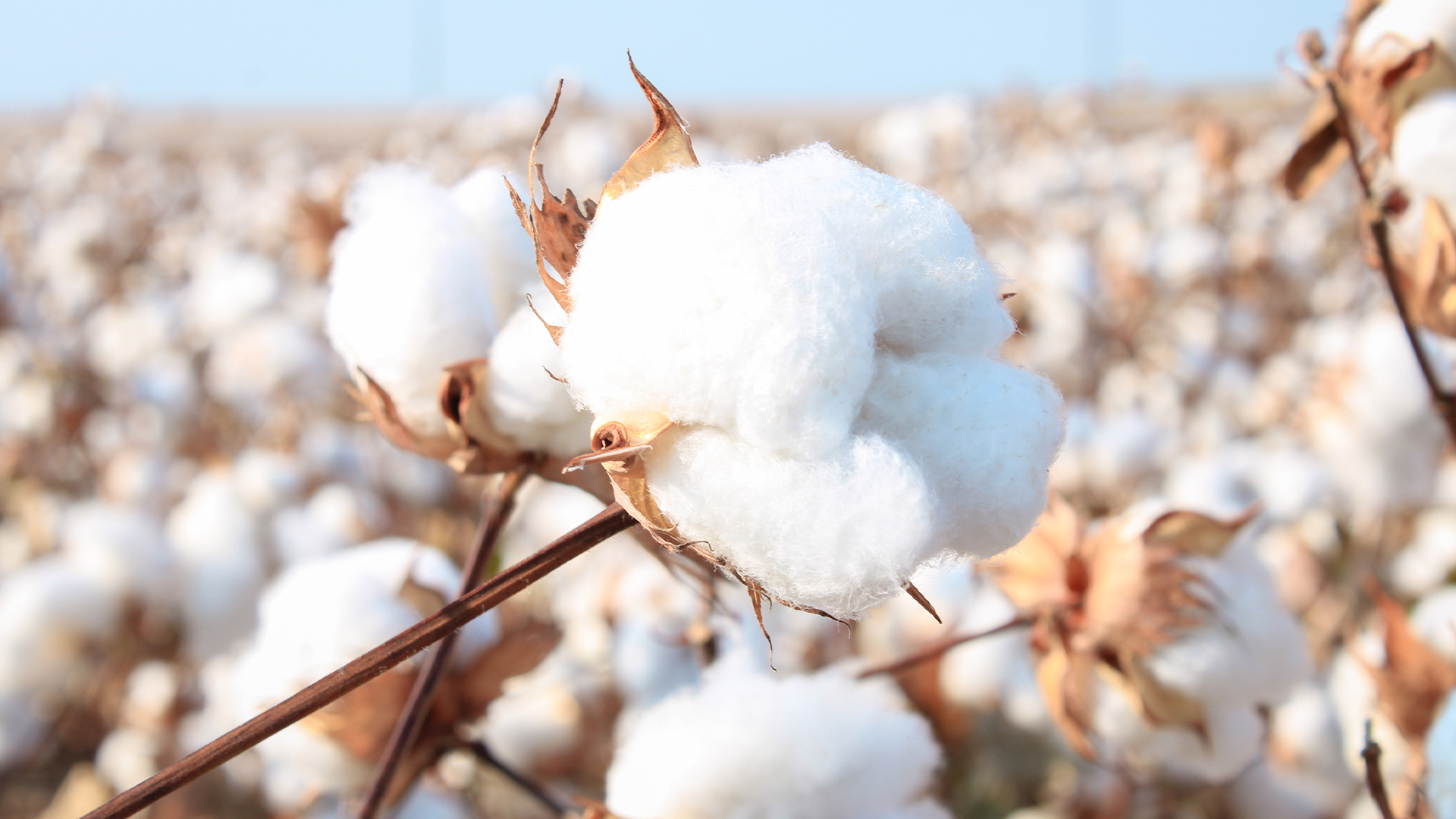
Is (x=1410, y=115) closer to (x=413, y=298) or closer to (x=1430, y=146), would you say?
(x=1430, y=146)

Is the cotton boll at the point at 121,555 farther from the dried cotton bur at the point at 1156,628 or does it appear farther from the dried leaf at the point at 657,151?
the dried leaf at the point at 657,151

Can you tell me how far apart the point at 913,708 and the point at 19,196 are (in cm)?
764

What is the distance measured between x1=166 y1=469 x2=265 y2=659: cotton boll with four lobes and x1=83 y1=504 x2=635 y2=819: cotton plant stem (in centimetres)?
177

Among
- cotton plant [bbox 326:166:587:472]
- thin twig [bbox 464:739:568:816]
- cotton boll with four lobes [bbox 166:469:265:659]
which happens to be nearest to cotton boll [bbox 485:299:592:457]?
cotton plant [bbox 326:166:587:472]

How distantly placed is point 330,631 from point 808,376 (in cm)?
68

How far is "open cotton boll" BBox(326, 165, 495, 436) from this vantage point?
728mm

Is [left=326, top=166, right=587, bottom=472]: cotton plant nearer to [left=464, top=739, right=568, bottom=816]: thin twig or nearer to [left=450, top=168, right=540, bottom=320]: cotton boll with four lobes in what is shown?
[left=450, top=168, right=540, bottom=320]: cotton boll with four lobes

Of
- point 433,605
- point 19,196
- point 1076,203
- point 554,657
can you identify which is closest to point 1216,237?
point 1076,203

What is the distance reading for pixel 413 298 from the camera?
0.73m

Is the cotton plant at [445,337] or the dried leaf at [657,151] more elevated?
the dried leaf at [657,151]

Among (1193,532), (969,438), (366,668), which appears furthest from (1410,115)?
(366,668)

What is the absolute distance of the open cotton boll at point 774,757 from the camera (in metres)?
0.70

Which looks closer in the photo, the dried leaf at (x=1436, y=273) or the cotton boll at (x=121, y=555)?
the dried leaf at (x=1436, y=273)

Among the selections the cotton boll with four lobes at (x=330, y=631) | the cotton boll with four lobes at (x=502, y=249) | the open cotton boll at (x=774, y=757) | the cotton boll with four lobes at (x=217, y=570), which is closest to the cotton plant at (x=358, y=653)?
the cotton boll with four lobes at (x=330, y=631)
